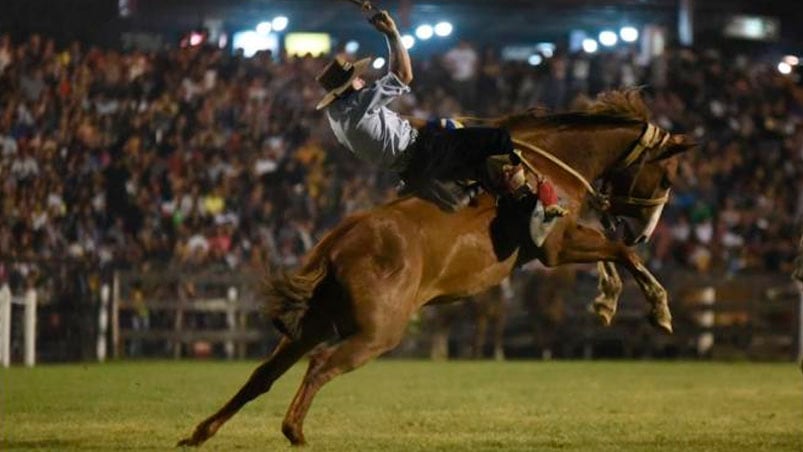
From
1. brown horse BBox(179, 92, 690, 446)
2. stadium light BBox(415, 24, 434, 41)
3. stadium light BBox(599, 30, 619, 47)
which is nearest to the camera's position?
brown horse BBox(179, 92, 690, 446)

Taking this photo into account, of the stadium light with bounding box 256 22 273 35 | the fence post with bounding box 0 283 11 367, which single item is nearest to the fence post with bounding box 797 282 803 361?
the stadium light with bounding box 256 22 273 35

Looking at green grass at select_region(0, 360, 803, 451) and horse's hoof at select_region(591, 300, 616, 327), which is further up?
horse's hoof at select_region(591, 300, 616, 327)

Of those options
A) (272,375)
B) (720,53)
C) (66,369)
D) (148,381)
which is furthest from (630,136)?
(720,53)

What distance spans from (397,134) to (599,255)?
146 cm

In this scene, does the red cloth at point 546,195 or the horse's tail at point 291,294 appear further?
the red cloth at point 546,195

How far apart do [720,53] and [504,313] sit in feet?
27.4

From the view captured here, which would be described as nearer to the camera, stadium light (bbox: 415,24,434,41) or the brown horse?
the brown horse

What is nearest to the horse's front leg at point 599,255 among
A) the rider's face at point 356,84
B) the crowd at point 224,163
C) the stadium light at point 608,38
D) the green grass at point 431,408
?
the green grass at point 431,408

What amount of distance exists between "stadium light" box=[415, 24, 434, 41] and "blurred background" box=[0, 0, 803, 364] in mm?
2539

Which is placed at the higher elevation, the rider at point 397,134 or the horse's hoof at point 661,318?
the rider at point 397,134

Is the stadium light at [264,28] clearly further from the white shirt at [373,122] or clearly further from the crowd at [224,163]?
the white shirt at [373,122]

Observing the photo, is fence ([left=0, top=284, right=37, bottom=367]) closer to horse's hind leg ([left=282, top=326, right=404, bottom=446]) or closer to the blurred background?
the blurred background

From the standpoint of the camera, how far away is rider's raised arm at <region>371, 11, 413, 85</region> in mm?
9555

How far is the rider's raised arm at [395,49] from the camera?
31.3ft
